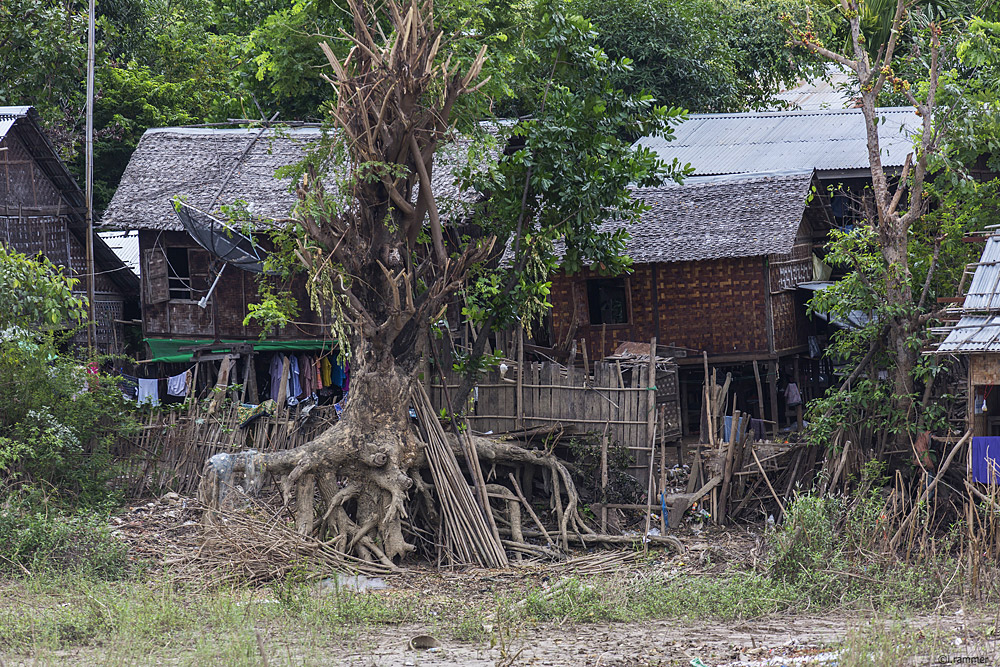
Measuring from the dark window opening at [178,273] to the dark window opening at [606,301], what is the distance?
7191 mm

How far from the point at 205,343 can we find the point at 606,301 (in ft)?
23.5

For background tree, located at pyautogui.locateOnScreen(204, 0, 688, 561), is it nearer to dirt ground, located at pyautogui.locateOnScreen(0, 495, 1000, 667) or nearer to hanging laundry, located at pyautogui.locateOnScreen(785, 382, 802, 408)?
dirt ground, located at pyautogui.locateOnScreen(0, 495, 1000, 667)

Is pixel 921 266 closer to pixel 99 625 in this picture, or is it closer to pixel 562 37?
pixel 562 37

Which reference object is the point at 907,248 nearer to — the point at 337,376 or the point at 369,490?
the point at 369,490

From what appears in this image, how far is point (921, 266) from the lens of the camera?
477 inches

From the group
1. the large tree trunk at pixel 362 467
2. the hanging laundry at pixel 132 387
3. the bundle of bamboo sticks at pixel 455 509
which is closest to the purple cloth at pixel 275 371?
the hanging laundry at pixel 132 387

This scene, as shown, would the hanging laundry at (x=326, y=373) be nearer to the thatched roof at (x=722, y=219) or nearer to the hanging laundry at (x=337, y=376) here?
the hanging laundry at (x=337, y=376)

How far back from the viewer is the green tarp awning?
59.8ft

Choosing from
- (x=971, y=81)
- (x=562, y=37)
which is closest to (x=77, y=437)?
(x=562, y=37)

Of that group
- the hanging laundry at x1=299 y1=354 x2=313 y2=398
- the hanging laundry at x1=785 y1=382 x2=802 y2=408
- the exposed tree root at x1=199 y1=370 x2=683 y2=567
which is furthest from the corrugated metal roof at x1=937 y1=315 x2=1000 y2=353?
the hanging laundry at x1=299 y1=354 x2=313 y2=398

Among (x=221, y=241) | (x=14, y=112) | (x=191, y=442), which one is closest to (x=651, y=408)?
(x=191, y=442)

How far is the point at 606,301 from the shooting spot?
1927 centimetres

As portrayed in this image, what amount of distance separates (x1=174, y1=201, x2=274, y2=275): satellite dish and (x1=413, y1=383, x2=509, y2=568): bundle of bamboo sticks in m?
6.54

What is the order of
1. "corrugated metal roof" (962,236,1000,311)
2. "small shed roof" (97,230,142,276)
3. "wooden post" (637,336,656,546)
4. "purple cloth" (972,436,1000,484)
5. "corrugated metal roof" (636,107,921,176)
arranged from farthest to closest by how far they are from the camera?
"small shed roof" (97,230,142,276), "corrugated metal roof" (636,107,921,176), "wooden post" (637,336,656,546), "corrugated metal roof" (962,236,1000,311), "purple cloth" (972,436,1000,484)
